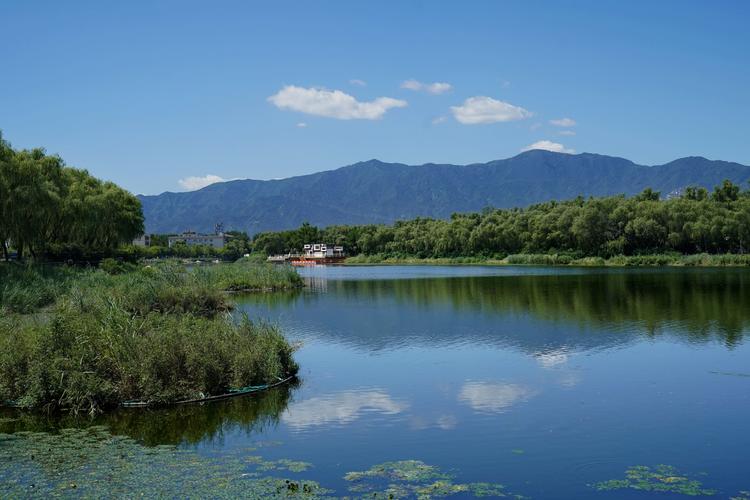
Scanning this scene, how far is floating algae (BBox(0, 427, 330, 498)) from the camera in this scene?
456 inches

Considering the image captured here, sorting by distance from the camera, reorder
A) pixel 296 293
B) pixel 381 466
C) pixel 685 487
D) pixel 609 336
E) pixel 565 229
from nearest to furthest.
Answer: pixel 685 487 → pixel 381 466 → pixel 609 336 → pixel 296 293 → pixel 565 229

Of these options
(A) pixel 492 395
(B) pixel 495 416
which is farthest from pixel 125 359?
(A) pixel 492 395

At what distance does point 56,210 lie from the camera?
52.5m

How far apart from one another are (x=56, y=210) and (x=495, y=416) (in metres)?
45.5

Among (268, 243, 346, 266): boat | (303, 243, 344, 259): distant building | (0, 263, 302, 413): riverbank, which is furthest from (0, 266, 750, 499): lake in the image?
(303, 243, 344, 259): distant building

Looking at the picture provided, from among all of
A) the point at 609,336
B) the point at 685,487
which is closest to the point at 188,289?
the point at 609,336

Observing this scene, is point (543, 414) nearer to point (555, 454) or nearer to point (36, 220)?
point (555, 454)

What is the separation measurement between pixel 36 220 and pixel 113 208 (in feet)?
60.8

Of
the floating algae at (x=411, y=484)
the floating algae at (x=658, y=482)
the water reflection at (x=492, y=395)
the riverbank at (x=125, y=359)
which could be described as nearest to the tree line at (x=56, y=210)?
the riverbank at (x=125, y=359)

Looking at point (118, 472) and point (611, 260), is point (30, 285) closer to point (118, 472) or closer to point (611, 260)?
point (118, 472)

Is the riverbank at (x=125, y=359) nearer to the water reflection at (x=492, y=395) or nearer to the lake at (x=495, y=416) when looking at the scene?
the lake at (x=495, y=416)

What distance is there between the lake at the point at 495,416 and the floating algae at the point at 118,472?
9.0 inches

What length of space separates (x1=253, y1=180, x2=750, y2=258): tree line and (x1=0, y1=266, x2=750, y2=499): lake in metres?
71.0

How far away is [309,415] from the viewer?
17188 millimetres
